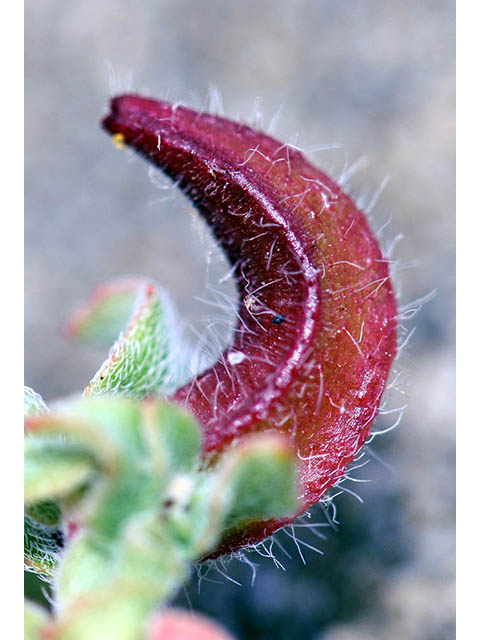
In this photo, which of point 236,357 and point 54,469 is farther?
point 236,357

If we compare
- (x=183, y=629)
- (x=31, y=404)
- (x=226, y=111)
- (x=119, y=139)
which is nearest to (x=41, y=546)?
(x=31, y=404)

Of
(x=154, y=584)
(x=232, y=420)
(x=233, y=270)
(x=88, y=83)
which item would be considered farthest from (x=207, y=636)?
(x=88, y=83)

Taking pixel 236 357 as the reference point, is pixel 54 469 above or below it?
below

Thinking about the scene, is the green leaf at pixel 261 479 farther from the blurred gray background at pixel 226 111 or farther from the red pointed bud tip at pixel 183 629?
the blurred gray background at pixel 226 111

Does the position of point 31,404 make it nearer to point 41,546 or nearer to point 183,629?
point 41,546

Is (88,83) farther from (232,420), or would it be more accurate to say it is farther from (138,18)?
(232,420)

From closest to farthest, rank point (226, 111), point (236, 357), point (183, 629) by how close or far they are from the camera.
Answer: point (183, 629) → point (236, 357) → point (226, 111)

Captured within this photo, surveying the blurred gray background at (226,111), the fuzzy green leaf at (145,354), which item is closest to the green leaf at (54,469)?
the fuzzy green leaf at (145,354)

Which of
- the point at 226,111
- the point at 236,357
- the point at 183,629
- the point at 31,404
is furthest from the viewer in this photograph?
the point at 226,111
